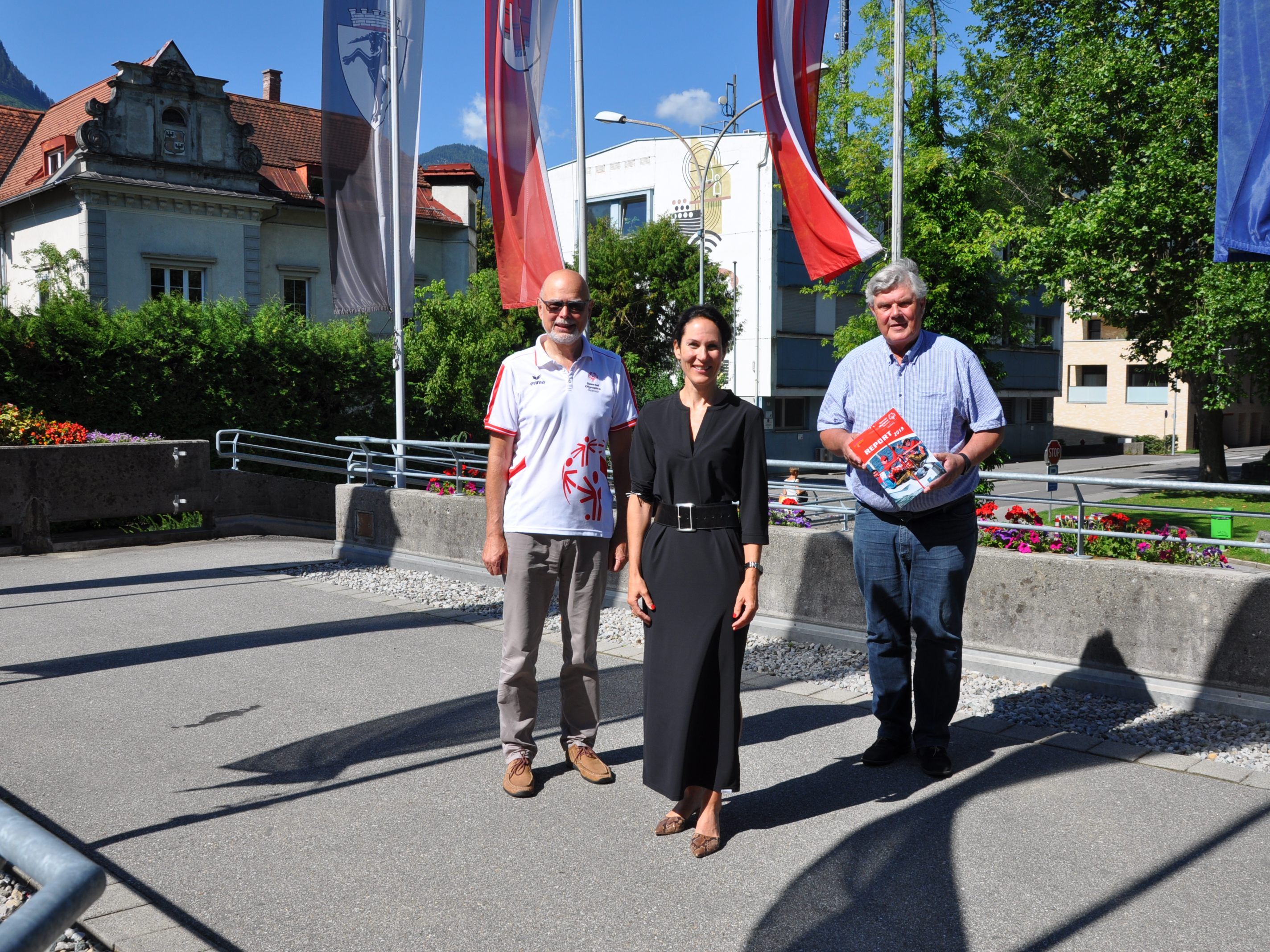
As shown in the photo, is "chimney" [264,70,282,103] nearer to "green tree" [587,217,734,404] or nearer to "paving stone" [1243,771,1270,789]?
"green tree" [587,217,734,404]

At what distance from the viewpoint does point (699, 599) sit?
3994mm

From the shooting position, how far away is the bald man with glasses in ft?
15.3

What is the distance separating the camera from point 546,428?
4684 mm

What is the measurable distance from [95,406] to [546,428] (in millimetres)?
16313

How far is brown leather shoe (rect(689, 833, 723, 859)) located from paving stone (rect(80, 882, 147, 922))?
1.82 meters

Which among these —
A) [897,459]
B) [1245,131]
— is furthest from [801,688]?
[1245,131]

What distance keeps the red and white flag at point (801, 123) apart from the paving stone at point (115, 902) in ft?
21.6

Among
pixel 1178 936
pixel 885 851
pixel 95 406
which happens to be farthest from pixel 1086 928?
pixel 95 406

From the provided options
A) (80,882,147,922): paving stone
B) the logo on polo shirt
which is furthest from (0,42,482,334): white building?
(80,882,147,922): paving stone

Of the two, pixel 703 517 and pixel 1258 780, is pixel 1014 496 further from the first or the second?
pixel 703 517

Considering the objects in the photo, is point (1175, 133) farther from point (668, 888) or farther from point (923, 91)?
point (668, 888)

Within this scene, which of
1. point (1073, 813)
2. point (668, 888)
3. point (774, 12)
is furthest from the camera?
point (774, 12)

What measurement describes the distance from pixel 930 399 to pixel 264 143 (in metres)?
36.1

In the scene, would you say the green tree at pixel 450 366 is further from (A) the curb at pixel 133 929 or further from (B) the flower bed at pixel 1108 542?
(A) the curb at pixel 133 929
